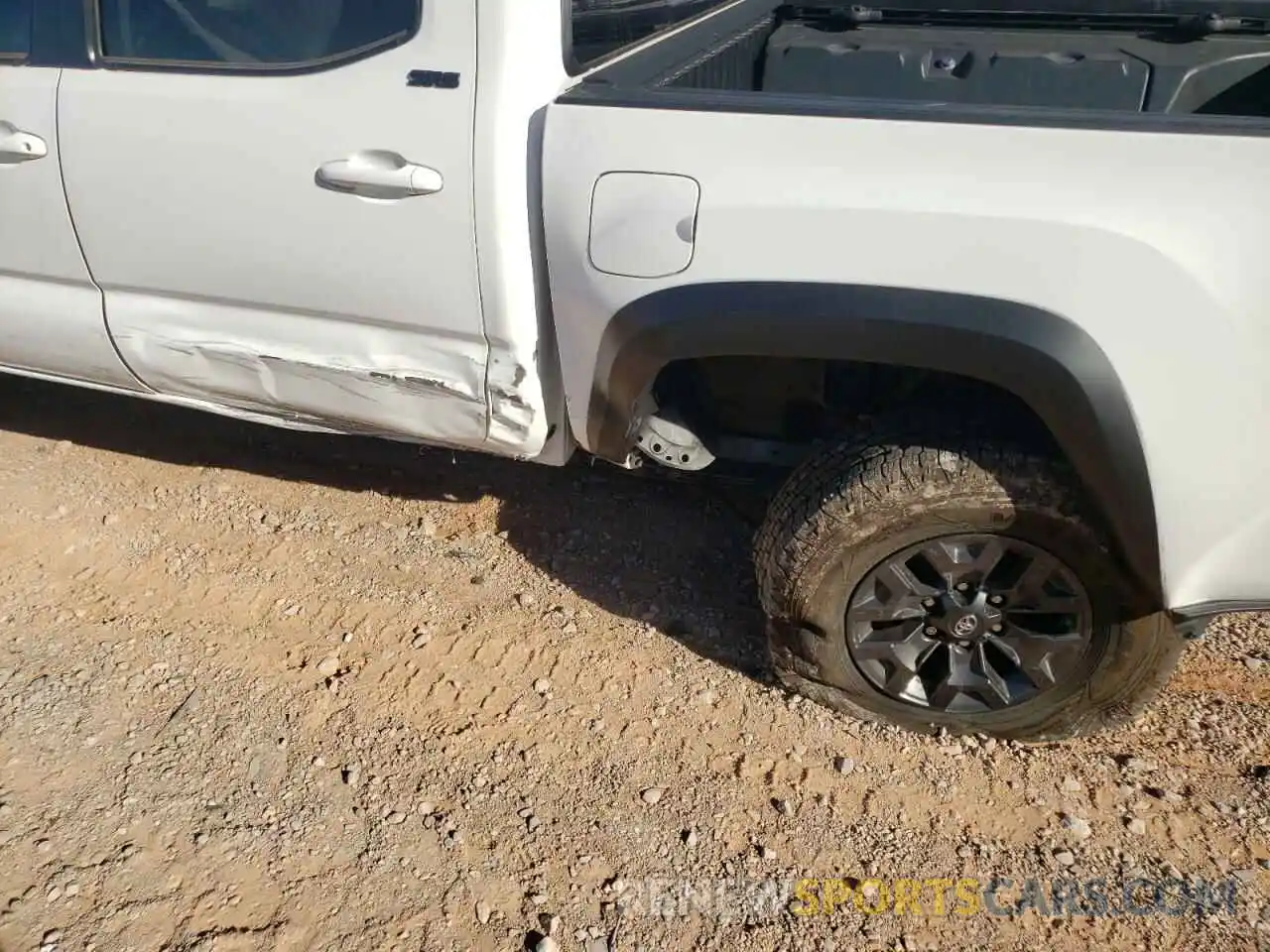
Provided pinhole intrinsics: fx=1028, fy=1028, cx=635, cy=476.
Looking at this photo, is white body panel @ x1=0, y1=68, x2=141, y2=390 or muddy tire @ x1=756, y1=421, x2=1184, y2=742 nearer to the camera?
muddy tire @ x1=756, y1=421, x2=1184, y2=742

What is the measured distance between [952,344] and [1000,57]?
1710 mm

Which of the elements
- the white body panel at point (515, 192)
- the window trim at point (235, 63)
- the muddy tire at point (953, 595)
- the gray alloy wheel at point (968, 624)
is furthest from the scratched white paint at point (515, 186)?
the gray alloy wheel at point (968, 624)

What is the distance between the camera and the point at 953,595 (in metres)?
2.35

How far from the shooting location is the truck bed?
3045 mm

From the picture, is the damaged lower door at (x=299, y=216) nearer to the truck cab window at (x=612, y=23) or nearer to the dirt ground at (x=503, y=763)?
the truck cab window at (x=612, y=23)

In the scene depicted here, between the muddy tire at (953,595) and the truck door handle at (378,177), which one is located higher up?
the truck door handle at (378,177)

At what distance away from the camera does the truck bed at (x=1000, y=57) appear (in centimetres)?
304

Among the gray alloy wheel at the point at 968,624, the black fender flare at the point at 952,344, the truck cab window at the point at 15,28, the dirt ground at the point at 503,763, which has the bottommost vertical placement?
the dirt ground at the point at 503,763

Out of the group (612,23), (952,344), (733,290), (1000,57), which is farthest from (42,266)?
(1000,57)

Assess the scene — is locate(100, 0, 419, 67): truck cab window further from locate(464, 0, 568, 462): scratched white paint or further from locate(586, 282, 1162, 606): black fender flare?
locate(586, 282, 1162, 606): black fender flare

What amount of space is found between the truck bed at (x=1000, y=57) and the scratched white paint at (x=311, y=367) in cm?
107

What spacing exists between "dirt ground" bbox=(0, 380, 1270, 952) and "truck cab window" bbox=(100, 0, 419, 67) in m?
1.45

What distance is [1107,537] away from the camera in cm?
214

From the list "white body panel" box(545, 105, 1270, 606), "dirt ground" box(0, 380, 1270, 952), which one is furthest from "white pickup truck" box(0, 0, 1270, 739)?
"dirt ground" box(0, 380, 1270, 952)
